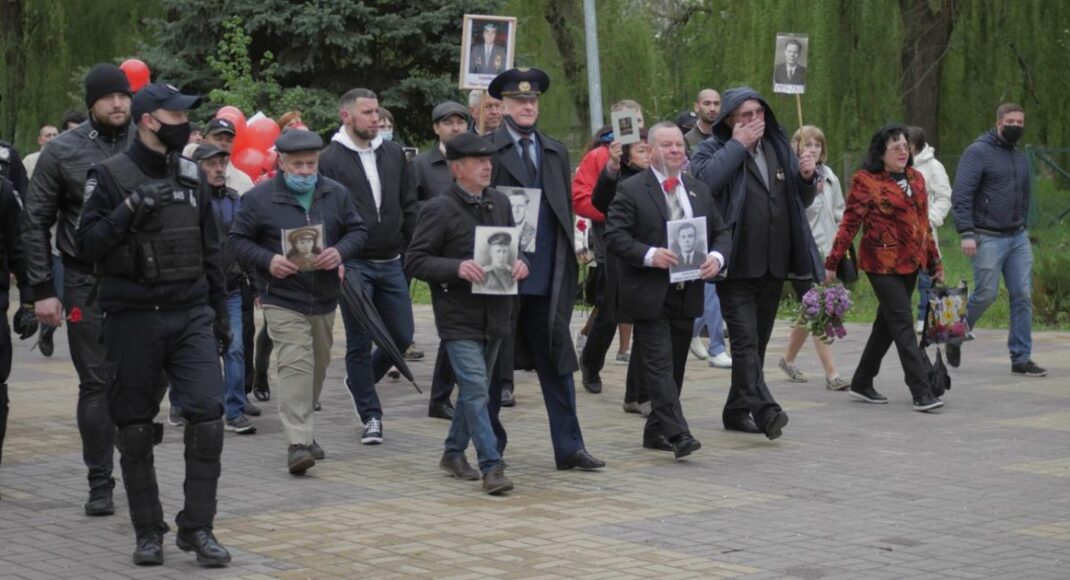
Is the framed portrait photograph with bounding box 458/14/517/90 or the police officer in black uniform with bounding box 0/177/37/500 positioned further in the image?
the framed portrait photograph with bounding box 458/14/517/90

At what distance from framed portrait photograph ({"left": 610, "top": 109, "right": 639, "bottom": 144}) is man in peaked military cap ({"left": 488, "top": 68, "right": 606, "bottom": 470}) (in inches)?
48.0

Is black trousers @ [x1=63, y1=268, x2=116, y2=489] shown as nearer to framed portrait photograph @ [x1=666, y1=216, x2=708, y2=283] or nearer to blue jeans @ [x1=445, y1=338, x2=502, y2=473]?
blue jeans @ [x1=445, y1=338, x2=502, y2=473]

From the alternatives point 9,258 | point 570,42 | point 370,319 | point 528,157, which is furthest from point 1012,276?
point 570,42

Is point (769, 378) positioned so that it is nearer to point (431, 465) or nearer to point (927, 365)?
point (927, 365)

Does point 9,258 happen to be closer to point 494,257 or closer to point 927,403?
point 494,257

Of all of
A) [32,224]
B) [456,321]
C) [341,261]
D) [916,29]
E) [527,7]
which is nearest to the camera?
[32,224]

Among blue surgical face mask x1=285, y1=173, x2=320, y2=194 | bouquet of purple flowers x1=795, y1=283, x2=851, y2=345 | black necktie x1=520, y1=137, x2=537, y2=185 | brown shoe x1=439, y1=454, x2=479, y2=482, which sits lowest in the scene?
brown shoe x1=439, y1=454, x2=479, y2=482

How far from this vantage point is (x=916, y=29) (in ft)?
80.5

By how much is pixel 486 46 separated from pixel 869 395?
12.1 ft

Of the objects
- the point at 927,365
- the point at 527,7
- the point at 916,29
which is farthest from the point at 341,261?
the point at 527,7

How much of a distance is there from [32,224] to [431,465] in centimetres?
270

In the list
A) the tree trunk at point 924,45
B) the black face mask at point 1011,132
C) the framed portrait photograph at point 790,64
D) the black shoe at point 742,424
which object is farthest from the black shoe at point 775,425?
the tree trunk at point 924,45

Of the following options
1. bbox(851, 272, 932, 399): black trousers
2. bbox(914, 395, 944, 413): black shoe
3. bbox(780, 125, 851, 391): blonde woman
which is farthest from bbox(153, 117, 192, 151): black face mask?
bbox(914, 395, 944, 413): black shoe

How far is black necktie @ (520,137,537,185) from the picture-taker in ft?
31.5
